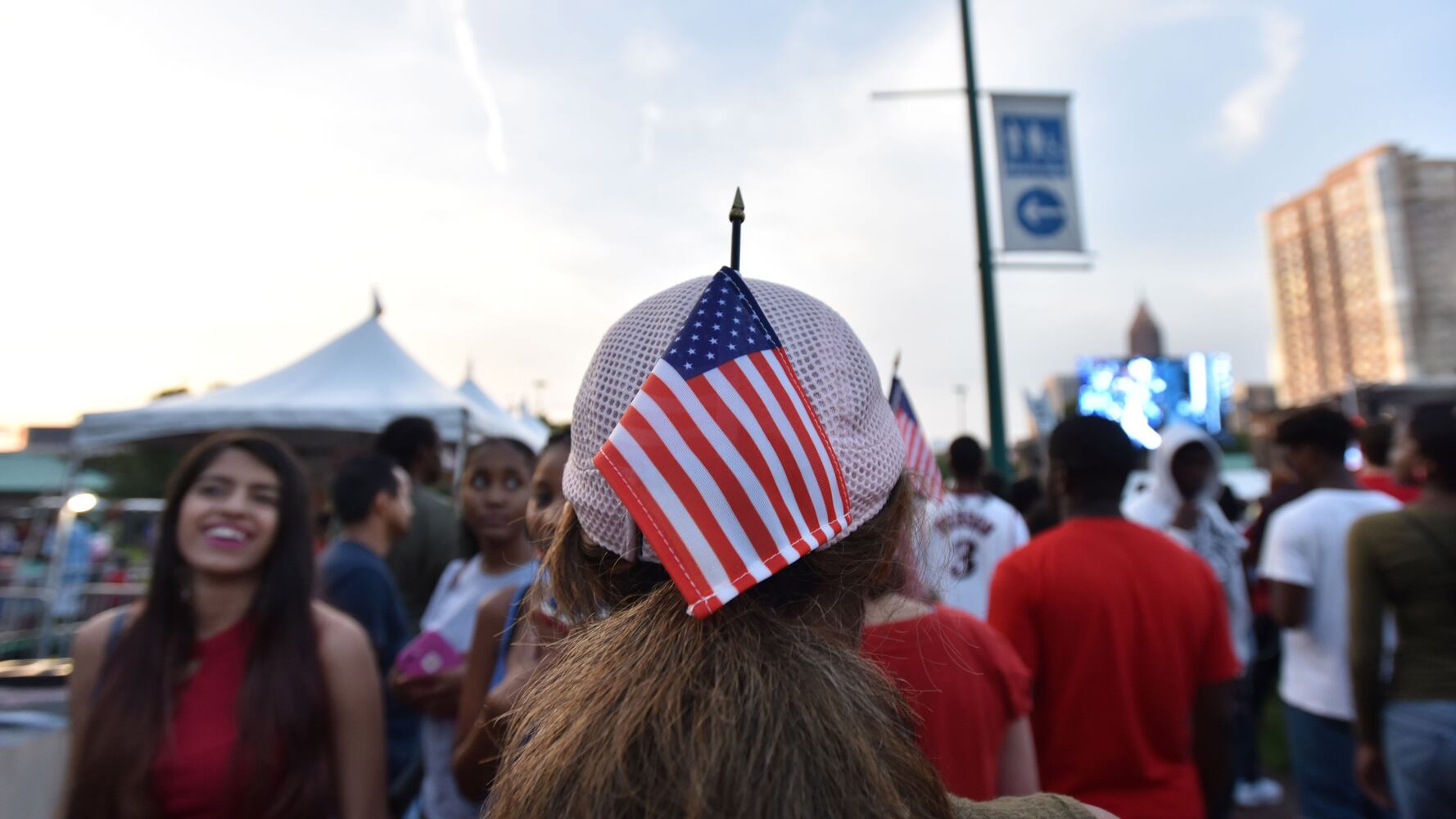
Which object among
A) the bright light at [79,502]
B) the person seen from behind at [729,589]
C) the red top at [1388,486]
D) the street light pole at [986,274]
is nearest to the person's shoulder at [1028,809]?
the person seen from behind at [729,589]

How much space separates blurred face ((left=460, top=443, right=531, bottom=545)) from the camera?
11.3ft

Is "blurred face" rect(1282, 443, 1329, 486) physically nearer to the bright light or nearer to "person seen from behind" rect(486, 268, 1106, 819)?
"person seen from behind" rect(486, 268, 1106, 819)

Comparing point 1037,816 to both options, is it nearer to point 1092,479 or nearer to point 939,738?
point 939,738

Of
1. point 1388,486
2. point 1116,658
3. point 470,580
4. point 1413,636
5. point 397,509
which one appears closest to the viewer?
point 1116,658

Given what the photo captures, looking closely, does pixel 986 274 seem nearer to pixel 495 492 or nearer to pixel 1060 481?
pixel 1060 481

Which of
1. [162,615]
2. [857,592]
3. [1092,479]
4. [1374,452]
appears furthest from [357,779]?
[1374,452]

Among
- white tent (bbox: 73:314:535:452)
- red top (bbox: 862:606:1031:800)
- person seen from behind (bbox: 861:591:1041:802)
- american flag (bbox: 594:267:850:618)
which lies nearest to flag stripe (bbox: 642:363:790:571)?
american flag (bbox: 594:267:850:618)

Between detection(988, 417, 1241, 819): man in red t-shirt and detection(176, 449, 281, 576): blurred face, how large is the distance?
2.33 metres

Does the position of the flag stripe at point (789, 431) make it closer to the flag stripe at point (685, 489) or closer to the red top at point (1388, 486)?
the flag stripe at point (685, 489)

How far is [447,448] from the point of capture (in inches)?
420

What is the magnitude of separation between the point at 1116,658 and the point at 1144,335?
8173 cm

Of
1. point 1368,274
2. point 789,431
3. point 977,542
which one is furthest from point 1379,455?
point 1368,274

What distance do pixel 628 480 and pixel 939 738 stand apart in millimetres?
1358

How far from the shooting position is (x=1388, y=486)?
211 inches
